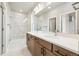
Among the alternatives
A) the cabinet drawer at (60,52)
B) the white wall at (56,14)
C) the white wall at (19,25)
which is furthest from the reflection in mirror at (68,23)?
the white wall at (19,25)

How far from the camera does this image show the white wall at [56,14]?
181cm

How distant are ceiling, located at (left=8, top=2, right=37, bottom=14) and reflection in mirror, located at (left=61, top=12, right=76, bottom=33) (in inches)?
23.2

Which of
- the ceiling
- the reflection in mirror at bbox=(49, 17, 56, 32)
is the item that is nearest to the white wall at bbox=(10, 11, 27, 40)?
the ceiling

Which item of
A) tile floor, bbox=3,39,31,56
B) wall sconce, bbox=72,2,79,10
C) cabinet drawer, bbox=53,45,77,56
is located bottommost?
tile floor, bbox=3,39,31,56

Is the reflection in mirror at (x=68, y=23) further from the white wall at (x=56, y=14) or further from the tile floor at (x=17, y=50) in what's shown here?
the tile floor at (x=17, y=50)

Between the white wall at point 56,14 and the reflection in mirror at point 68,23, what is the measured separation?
2.8 inches

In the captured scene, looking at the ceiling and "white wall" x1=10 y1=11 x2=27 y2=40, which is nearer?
the ceiling

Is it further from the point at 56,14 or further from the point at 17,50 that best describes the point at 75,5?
the point at 17,50

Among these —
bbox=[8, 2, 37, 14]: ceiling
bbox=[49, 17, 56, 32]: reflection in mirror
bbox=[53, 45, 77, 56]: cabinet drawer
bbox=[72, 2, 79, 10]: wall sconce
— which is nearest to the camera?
bbox=[53, 45, 77, 56]: cabinet drawer

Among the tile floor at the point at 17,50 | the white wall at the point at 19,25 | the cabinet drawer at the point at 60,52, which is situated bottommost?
the tile floor at the point at 17,50

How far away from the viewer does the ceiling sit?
6.24 feet

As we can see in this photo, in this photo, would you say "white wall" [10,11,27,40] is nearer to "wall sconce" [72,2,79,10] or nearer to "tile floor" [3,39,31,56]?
"tile floor" [3,39,31,56]

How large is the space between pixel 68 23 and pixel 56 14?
13.1 inches

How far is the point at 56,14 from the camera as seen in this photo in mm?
2033
